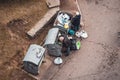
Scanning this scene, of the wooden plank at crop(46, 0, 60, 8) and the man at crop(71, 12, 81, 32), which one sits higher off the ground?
the wooden plank at crop(46, 0, 60, 8)

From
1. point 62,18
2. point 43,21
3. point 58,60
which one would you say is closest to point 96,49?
point 58,60

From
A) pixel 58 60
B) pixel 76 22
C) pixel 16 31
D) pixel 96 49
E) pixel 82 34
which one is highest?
pixel 16 31

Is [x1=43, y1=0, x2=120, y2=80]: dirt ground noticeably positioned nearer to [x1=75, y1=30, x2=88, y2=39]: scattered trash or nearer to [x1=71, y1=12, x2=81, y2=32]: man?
[x1=75, y1=30, x2=88, y2=39]: scattered trash

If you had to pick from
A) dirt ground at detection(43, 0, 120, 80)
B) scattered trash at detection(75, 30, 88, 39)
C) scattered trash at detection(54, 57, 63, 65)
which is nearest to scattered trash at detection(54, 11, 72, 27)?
scattered trash at detection(75, 30, 88, 39)

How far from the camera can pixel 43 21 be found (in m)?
18.3

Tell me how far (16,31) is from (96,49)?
4.51 meters

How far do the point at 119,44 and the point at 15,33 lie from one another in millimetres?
5778

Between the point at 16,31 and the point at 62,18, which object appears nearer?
the point at 16,31

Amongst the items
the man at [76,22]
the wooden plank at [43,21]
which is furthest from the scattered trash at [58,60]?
the man at [76,22]

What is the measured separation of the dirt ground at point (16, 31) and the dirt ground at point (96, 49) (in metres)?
1.60

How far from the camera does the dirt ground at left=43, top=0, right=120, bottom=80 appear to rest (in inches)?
651

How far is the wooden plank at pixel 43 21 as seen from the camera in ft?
58.2

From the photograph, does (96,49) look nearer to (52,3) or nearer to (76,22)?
(76,22)

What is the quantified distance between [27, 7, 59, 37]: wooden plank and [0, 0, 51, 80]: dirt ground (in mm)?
301
